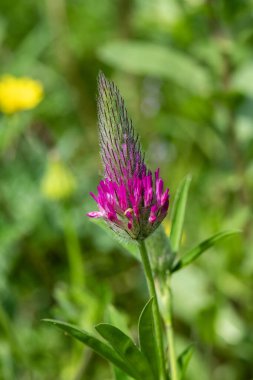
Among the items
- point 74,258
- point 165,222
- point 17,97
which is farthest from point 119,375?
point 17,97

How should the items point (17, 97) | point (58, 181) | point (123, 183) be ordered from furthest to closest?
point (17, 97), point (58, 181), point (123, 183)

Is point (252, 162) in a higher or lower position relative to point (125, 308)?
higher

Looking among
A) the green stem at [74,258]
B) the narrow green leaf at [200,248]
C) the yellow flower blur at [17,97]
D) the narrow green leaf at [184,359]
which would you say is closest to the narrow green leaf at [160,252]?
the narrow green leaf at [200,248]

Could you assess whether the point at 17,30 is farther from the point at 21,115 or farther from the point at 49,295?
the point at 49,295

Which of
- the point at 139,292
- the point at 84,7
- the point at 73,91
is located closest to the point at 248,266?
the point at 139,292

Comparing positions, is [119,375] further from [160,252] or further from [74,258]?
[74,258]

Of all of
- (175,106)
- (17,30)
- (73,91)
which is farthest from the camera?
(17,30)

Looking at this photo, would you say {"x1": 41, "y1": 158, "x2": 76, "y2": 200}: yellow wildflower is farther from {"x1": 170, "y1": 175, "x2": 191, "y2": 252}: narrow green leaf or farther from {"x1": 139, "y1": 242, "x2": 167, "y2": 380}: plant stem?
{"x1": 139, "y1": 242, "x2": 167, "y2": 380}: plant stem

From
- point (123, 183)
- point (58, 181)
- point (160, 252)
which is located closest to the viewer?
point (123, 183)
